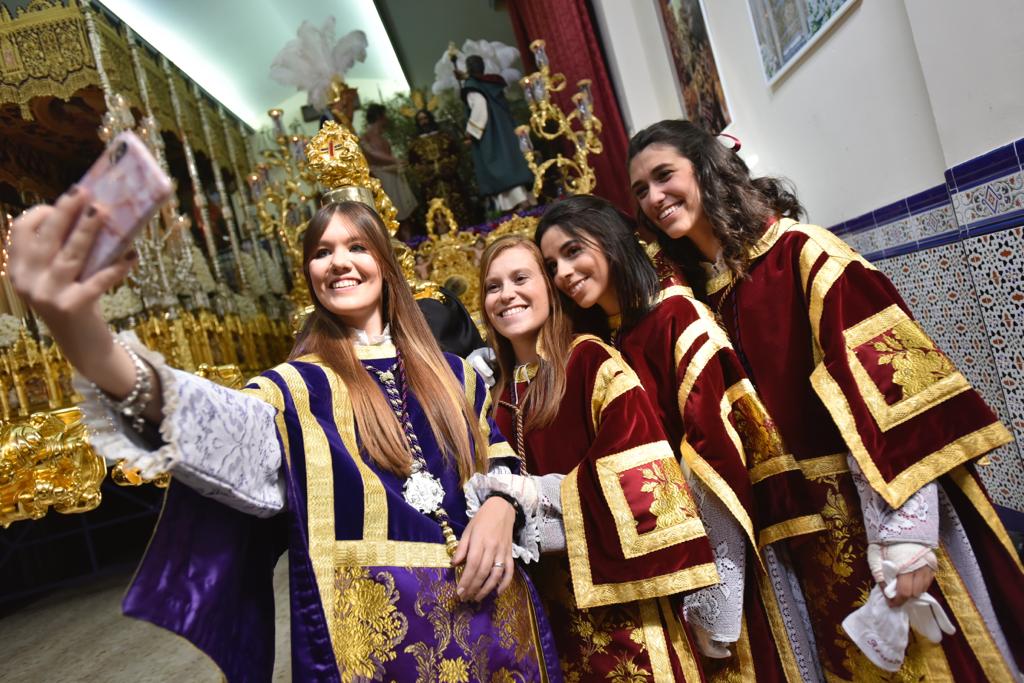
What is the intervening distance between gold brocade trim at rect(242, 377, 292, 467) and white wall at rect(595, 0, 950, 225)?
231cm

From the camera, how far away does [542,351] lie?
1874 millimetres

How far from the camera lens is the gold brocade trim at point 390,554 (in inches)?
51.3

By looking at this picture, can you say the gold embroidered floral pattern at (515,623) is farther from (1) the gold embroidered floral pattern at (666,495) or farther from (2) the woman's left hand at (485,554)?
(1) the gold embroidered floral pattern at (666,495)

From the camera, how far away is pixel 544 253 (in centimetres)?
200

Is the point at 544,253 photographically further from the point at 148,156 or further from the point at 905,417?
the point at 148,156

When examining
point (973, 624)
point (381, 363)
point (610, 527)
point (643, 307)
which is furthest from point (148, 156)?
point (973, 624)

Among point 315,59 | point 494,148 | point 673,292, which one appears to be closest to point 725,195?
point 673,292

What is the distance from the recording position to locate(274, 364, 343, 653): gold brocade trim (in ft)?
4.10

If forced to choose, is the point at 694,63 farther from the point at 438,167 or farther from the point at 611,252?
the point at 611,252

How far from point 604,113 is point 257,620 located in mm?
5037

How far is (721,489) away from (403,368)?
86 cm

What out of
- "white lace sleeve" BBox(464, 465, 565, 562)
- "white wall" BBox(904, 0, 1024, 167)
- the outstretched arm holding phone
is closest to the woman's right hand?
the outstretched arm holding phone

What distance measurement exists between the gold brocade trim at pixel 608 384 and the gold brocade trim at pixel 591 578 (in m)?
0.16

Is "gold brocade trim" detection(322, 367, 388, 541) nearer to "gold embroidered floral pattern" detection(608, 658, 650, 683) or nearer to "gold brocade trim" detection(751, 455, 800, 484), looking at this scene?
"gold embroidered floral pattern" detection(608, 658, 650, 683)
